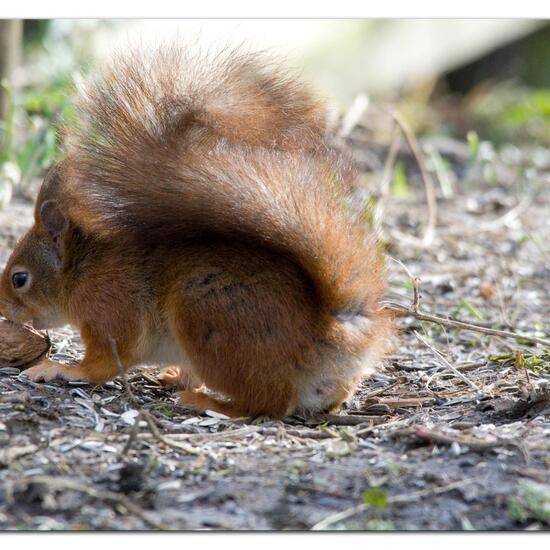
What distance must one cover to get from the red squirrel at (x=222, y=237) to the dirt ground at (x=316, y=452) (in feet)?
0.66

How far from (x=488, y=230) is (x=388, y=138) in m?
2.17

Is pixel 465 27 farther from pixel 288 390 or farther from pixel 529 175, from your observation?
pixel 288 390

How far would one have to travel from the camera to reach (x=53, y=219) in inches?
157

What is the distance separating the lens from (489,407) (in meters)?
3.67

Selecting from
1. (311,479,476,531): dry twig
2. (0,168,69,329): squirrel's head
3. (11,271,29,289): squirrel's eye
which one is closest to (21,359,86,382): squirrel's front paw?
(0,168,69,329): squirrel's head

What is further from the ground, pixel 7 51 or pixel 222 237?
pixel 7 51

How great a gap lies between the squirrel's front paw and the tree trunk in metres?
3.49

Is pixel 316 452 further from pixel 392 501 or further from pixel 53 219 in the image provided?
pixel 53 219

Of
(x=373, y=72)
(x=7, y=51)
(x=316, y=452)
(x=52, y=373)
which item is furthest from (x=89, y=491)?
(x=373, y=72)

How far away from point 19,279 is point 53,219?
311 millimetres

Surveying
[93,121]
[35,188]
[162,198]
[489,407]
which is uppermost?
[93,121]

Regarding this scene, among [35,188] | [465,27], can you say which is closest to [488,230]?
[35,188]

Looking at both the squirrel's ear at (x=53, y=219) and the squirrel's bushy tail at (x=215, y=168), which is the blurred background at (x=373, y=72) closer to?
the squirrel's bushy tail at (x=215, y=168)

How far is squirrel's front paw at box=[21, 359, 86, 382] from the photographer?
12.3 feet
